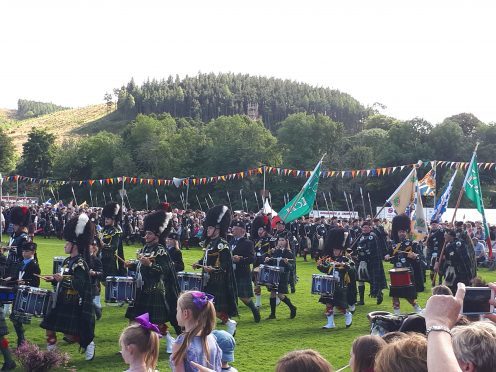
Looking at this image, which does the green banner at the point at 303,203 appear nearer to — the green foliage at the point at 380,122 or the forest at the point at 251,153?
the forest at the point at 251,153

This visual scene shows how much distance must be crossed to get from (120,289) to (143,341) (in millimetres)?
5399

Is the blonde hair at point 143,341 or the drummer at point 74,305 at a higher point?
the blonde hair at point 143,341

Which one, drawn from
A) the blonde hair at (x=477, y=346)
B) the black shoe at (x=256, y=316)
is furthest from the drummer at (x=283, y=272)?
the blonde hair at (x=477, y=346)

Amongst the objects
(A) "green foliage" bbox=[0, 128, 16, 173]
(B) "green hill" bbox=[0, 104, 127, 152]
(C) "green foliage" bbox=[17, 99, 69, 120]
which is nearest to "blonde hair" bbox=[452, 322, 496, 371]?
(A) "green foliage" bbox=[0, 128, 16, 173]

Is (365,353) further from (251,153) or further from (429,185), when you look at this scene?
(251,153)

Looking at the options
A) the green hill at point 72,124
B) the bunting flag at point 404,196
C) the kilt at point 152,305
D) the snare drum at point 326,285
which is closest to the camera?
the kilt at point 152,305

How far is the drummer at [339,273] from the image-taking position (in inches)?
472

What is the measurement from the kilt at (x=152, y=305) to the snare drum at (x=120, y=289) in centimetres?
20

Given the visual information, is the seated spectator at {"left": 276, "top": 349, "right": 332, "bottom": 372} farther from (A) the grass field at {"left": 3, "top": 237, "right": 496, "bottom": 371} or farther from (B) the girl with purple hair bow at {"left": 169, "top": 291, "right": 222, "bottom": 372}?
(A) the grass field at {"left": 3, "top": 237, "right": 496, "bottom": 371}

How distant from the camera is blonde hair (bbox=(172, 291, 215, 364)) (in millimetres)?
4691

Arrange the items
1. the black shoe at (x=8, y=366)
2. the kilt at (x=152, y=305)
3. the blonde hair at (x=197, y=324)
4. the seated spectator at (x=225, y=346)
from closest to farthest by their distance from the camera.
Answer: the blonde hair at (x=197, y=324) < the seated spectator at (x=225, y=346) < the black shoe at (x=8, y=366) < the kilt at (x=152, y=305)

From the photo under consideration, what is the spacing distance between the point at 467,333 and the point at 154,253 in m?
7.25

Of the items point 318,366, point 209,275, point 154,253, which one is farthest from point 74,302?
point 318,366

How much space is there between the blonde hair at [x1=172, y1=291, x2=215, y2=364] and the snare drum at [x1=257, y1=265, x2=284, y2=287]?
306 inches
